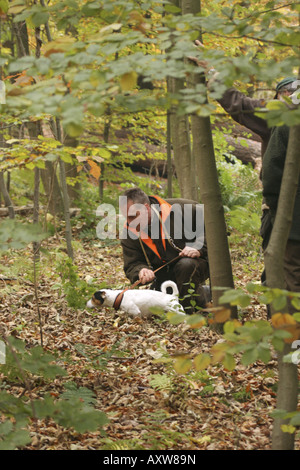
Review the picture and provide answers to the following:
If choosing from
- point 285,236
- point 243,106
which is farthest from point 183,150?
point 285,236

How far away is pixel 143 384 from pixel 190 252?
2.04 m

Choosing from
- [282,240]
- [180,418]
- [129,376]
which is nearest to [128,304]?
[129,376]

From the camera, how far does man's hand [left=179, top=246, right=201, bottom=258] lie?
5445 millimetres

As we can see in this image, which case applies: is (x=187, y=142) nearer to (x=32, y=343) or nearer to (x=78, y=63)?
(x=32, y=343)

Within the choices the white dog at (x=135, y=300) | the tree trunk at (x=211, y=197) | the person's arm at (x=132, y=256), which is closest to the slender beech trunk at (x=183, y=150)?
the person's arm at (x=132, y=256)

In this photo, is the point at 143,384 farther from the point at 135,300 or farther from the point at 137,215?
the point at 137,215

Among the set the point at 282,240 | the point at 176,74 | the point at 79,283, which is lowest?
the point at 79,283

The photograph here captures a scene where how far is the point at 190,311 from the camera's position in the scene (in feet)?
17.0

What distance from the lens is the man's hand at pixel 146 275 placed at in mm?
5340

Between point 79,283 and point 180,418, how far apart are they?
2423 millimetres

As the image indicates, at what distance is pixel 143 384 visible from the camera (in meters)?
3.73

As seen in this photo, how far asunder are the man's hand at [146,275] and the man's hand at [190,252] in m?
0.41

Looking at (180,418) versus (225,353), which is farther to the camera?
(180,418)
